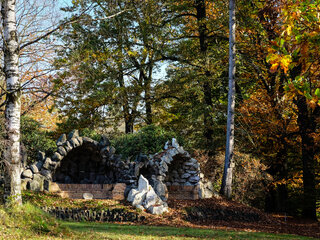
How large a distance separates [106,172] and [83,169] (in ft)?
3.58

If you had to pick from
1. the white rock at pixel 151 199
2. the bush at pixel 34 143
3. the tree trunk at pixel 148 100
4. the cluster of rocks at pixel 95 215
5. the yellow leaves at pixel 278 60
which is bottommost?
the cluster of rocks at pixel 95 215

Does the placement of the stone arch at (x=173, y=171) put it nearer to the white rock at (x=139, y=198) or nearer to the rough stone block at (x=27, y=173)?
the white rock at (x=139, y=198)

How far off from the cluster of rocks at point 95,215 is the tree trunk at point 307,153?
26.0ft

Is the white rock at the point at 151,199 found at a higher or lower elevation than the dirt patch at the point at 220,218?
higher

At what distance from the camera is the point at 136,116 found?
19.6m

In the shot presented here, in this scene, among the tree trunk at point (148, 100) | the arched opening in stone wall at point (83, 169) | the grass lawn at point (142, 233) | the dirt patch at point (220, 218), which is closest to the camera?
the grass lawn at point (142, 233)

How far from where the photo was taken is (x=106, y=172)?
14766 mm

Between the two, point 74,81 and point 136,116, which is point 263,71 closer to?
point 136,116

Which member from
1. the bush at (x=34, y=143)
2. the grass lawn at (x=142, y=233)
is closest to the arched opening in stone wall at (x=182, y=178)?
the grass lawn at (x=142, y=233)

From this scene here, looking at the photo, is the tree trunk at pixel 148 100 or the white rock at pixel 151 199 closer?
the white rock at pixel 151 199

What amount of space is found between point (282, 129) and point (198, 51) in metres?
6.21

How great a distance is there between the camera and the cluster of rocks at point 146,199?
11250mm

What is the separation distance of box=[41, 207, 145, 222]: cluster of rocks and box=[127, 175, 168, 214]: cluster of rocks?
0.64 metres

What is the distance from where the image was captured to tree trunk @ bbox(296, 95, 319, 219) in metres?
14.8
